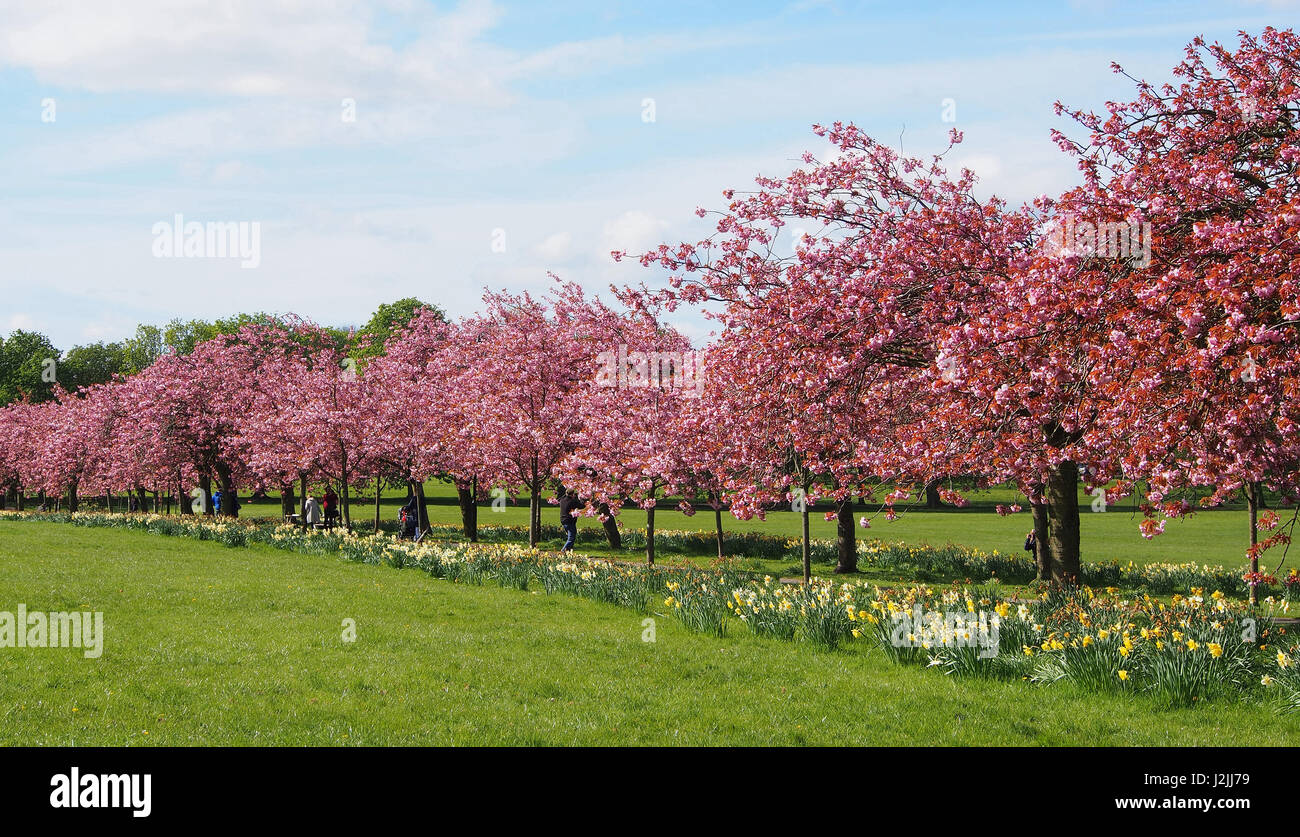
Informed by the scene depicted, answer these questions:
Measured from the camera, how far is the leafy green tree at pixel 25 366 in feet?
241

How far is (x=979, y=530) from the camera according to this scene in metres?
39.5

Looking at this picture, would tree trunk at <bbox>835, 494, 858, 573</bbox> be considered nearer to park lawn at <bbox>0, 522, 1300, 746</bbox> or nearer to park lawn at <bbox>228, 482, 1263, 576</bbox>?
park lawn at <bbox>228, 482, 1263, 576</bbox>

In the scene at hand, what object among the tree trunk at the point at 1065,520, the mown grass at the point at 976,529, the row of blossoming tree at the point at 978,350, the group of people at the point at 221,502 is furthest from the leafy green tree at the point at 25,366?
A: the tree trunk at the point at 1065,520

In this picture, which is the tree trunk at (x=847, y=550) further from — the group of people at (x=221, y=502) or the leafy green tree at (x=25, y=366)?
the leafy green tree at (x=25, y=366)

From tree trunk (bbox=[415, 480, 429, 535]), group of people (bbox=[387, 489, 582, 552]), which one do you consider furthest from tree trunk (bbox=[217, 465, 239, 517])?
group of people (bbox=[387, 489, 582, 552])

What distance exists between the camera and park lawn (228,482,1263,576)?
27062 millimetres

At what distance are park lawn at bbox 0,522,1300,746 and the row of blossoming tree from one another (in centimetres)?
227

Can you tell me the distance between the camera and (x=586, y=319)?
23062mm

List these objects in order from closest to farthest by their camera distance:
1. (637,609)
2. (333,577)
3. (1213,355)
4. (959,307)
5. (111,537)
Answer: (1213,355) → (959,307) → (637,609) → (333,577) → (111,537)

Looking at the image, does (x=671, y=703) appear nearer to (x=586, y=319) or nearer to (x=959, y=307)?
(x=959, y=307)

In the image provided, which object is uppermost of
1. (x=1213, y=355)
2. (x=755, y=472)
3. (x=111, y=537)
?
(x=1213, y=355)

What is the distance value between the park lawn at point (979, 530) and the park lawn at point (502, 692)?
35.7 feet
